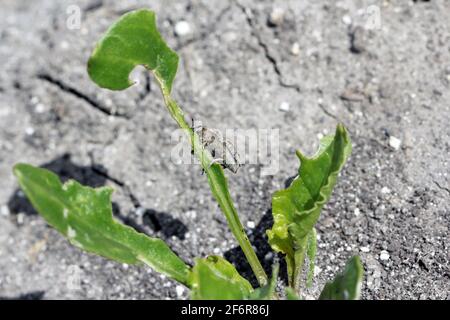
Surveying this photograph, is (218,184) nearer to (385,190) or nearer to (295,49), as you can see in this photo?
(385,190)

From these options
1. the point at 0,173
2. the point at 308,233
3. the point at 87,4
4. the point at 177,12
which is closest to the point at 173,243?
the point at 308,233

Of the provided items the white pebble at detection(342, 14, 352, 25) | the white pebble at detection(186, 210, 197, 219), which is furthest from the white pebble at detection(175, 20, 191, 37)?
the white pebble at detection(186, 210, 197, 219)

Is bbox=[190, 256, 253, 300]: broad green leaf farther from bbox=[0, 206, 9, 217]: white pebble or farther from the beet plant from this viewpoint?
bbox=[0, 206, 9, 217]: white pebble

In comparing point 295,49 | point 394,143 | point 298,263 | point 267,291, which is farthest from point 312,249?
point 295,49

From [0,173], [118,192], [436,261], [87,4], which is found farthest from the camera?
[87,4]
